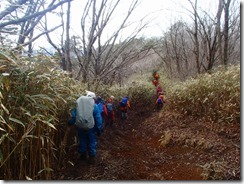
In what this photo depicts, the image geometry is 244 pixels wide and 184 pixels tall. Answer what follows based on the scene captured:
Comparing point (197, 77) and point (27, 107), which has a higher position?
point (197, 77)

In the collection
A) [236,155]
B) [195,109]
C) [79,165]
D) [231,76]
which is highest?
[231,76]

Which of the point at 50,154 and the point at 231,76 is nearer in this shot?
A: the point at 231,76

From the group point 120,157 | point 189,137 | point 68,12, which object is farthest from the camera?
point 68,12

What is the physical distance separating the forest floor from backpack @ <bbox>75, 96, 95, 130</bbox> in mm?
394

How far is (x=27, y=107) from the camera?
5.21 feet

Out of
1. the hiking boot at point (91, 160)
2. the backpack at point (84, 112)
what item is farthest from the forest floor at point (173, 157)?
the backpack at point (84, 112)

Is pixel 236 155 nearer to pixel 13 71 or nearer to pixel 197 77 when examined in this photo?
pixel 197 77

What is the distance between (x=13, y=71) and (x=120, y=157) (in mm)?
1452

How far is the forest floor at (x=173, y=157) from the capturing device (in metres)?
1.90

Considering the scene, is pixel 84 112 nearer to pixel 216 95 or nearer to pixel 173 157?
pixel 173 157

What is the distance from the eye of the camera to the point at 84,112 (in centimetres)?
216

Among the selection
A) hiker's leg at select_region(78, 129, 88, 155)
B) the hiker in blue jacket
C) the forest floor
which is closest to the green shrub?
the forest floor

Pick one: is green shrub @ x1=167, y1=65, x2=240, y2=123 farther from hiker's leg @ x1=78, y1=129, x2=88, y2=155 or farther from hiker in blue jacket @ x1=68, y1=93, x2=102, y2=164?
hiker's leg @ x1=78, y1=129, x2=88, y2=155

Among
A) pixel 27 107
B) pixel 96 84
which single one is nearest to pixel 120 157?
pixel 27 107
